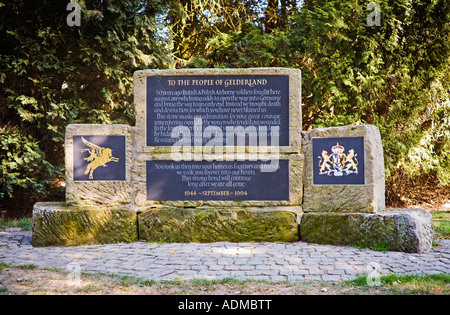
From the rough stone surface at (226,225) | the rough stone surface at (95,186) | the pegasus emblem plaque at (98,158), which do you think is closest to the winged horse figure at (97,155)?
the pegasus emblem plaque at (98,158)

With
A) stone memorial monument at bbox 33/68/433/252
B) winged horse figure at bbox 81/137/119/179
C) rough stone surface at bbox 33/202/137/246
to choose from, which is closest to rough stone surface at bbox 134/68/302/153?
stone memorial monument at bbox 33/68/433/252

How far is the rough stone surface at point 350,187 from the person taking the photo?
201 inches

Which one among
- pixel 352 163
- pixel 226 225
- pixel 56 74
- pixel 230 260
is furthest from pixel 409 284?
pixel 56 74

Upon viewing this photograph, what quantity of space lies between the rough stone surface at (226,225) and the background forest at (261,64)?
130 inches

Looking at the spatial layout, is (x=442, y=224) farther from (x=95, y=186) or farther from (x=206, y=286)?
(x=95, y=186)

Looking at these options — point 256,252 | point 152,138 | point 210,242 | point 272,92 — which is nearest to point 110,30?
point 152,138

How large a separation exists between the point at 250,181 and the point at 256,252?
1093 millimetres

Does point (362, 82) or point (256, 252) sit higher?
point (362, 82)

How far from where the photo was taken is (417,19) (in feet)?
27.5

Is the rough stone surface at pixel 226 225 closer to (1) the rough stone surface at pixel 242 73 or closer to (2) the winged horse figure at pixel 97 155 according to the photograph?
(1) the rough stone surface at pixel 242 73

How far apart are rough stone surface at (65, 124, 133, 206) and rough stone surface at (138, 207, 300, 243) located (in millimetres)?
589

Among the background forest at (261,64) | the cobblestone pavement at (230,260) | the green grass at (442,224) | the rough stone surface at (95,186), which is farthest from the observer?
the background forest at (261,64)

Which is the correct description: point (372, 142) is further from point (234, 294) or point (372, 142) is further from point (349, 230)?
point (234, 294)

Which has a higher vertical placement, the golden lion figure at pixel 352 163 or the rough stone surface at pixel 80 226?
the golden lion figure at pixel 352 163
